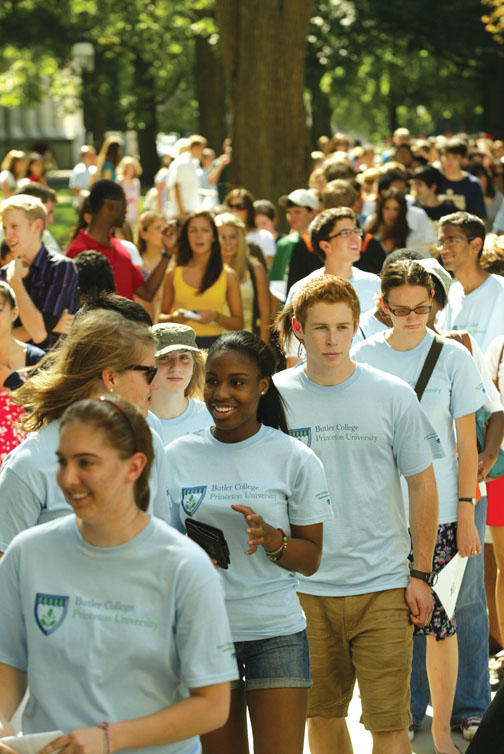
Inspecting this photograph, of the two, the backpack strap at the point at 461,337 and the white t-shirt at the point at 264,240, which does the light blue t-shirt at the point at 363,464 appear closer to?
the backpack strap at the point at 461,337

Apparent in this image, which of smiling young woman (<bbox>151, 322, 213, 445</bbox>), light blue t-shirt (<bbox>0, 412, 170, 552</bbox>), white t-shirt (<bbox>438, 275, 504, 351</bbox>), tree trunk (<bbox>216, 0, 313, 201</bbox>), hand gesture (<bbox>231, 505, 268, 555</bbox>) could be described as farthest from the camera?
tree trunk (<bbox>216, 0, 313, 201</bbox>)

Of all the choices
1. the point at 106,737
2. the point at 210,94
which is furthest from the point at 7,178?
the point at 210,94

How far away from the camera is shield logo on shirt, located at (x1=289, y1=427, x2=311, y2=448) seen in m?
4.93

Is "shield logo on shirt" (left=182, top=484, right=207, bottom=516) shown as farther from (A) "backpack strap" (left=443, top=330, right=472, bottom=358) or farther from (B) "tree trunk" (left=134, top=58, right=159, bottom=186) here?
(B) "tree trunk" (left=134, top=58, right=159, bottom=186)

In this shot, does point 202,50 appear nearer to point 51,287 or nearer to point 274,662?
point 51,287

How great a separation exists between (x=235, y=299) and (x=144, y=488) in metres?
6.27

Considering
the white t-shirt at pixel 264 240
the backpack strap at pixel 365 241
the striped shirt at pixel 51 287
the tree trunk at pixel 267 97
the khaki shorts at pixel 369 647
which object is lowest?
the khaki shorts at pixel 369 647

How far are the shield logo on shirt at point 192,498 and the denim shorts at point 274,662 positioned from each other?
17.8 inches

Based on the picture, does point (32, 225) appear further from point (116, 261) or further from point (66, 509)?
point (66, 509)

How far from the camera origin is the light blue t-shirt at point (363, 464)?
16.1ft

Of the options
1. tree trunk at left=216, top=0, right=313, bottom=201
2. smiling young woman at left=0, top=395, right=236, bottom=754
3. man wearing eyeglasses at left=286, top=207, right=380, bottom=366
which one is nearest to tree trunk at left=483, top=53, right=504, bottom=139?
tree trunk at left=216, top=0, right=313, bottom=201

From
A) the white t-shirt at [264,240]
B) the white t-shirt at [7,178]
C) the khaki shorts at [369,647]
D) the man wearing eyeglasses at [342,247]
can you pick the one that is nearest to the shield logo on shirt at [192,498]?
the khaki shorts at [369,647]

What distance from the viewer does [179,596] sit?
3229 mm

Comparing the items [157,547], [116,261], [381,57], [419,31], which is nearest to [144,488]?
[157,547]
